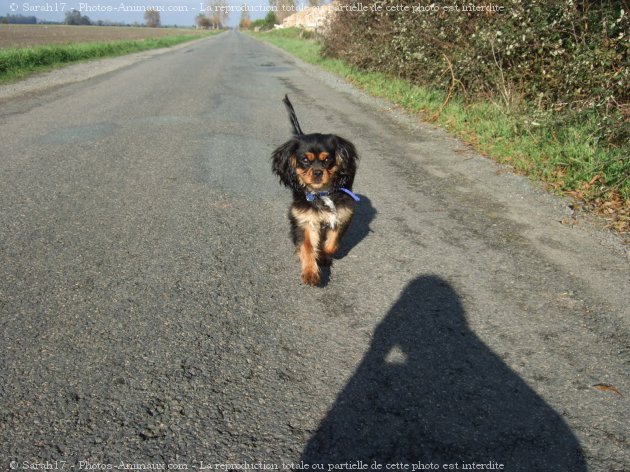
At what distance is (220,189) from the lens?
16.3 feet

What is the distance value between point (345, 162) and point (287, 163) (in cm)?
47

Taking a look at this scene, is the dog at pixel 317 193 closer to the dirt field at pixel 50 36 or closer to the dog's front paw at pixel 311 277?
the dog's front paw at pixel 311 277

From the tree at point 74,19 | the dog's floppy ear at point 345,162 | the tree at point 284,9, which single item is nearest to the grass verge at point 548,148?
the dog's floppy ear at point 345,162

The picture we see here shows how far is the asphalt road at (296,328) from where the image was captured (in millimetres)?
1922

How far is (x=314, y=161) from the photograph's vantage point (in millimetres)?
3482

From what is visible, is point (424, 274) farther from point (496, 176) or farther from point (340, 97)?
point (340, 97)

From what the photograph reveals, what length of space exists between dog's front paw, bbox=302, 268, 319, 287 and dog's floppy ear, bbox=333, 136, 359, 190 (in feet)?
2.61

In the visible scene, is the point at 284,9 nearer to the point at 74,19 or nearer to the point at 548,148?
the point at 74,19

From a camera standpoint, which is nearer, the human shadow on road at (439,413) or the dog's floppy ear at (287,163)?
the human shadow on road at (439,413)

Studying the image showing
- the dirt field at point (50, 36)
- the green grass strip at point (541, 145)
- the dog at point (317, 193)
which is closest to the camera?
the dog at point (317, 193)

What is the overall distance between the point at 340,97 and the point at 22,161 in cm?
762

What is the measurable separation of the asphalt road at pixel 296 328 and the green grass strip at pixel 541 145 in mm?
427

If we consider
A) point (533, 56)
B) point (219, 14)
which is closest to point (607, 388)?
point (533, 56)

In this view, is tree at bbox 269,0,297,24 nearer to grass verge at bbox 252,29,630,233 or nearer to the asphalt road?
grass verge at bbox 252,29,630,233
